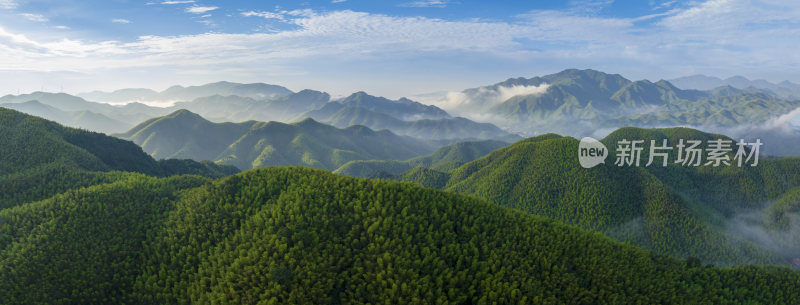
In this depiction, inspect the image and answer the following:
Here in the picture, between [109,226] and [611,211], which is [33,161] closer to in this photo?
[109,226]

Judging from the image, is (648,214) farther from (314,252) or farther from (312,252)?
(312,252)

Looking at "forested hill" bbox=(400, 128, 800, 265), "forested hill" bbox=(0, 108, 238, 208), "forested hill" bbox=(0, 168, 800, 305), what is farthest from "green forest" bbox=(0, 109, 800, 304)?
"forested hill" bbox=(400, 128, 800, 265)

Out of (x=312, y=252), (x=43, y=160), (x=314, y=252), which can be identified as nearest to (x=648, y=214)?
(x=314, y=252)

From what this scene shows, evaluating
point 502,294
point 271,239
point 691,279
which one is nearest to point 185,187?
point 271,239

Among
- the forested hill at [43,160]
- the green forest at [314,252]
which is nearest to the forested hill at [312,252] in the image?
the green forest at [314,252]

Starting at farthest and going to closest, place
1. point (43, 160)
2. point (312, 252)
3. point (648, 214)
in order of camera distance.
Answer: point (648, 214) < point (43, 160) < point (312, 252)
